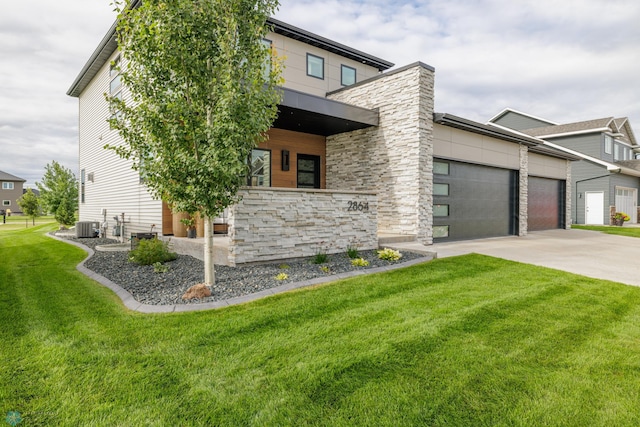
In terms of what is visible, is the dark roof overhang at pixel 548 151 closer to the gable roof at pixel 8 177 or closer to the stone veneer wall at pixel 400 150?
the stone veneer wall at pixel 400 150

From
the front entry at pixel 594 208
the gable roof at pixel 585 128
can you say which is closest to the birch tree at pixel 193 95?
the front entry at pixel 594 208

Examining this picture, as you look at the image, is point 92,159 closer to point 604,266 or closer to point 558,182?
point 604,266

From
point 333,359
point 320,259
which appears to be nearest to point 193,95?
point 320,259

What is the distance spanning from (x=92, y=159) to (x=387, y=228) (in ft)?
46.9

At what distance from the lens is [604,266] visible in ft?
23.1

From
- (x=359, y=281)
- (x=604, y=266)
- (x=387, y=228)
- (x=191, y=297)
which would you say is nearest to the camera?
(x=191, y=297)

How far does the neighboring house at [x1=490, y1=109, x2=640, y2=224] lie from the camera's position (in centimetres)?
2177

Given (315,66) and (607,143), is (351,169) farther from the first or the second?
(607,143)

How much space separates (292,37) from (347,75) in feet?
8.90

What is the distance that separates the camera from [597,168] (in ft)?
72.7

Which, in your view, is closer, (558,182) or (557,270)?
(557,270)

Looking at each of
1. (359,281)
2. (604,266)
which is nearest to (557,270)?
(604,266)

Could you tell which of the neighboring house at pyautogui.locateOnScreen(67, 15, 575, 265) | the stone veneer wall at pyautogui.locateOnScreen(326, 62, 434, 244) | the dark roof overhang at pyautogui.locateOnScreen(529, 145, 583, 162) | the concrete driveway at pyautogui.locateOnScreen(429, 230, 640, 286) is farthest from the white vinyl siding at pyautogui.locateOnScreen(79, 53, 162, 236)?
the dark roof overhang at pyautogui.locateOnScreen(529, 145, 583, 162)

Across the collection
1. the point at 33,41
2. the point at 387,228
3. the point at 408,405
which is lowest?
the point at 408,405
